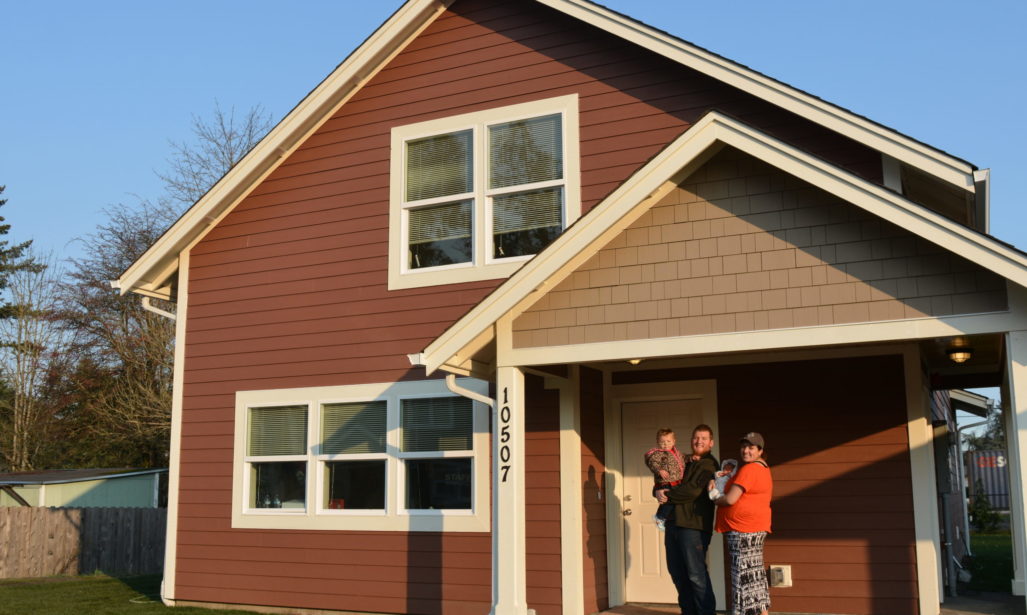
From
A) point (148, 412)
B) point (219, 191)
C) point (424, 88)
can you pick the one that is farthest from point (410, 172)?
point (148, 412)

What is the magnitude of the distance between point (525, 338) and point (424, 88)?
13.7 ft

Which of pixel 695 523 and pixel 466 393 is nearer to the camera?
pixel 695 523

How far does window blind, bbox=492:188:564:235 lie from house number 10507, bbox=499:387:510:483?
8.28 ft

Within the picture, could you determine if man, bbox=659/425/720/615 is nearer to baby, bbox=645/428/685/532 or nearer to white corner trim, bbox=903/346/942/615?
baby, bbox=645/428/685/532

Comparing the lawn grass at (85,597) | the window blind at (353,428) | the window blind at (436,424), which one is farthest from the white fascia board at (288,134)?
the lawn grass at (85,597)

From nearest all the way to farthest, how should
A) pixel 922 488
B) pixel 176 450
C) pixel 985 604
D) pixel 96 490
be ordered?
pixel 922 488 < pixel 985 604 < pixel 176 450 < pixel 96 490

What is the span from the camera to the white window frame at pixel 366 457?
998 cm

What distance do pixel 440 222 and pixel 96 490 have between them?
16218 millimetres

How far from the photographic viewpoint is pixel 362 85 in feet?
37.7

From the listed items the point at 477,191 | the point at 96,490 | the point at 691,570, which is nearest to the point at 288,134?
the point at 477,191

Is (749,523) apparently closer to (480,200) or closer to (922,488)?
(922,488)

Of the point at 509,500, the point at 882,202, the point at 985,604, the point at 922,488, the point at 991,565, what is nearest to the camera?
the point at 882,202

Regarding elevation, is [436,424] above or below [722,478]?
above

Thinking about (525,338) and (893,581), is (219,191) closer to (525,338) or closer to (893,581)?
(525,338)
